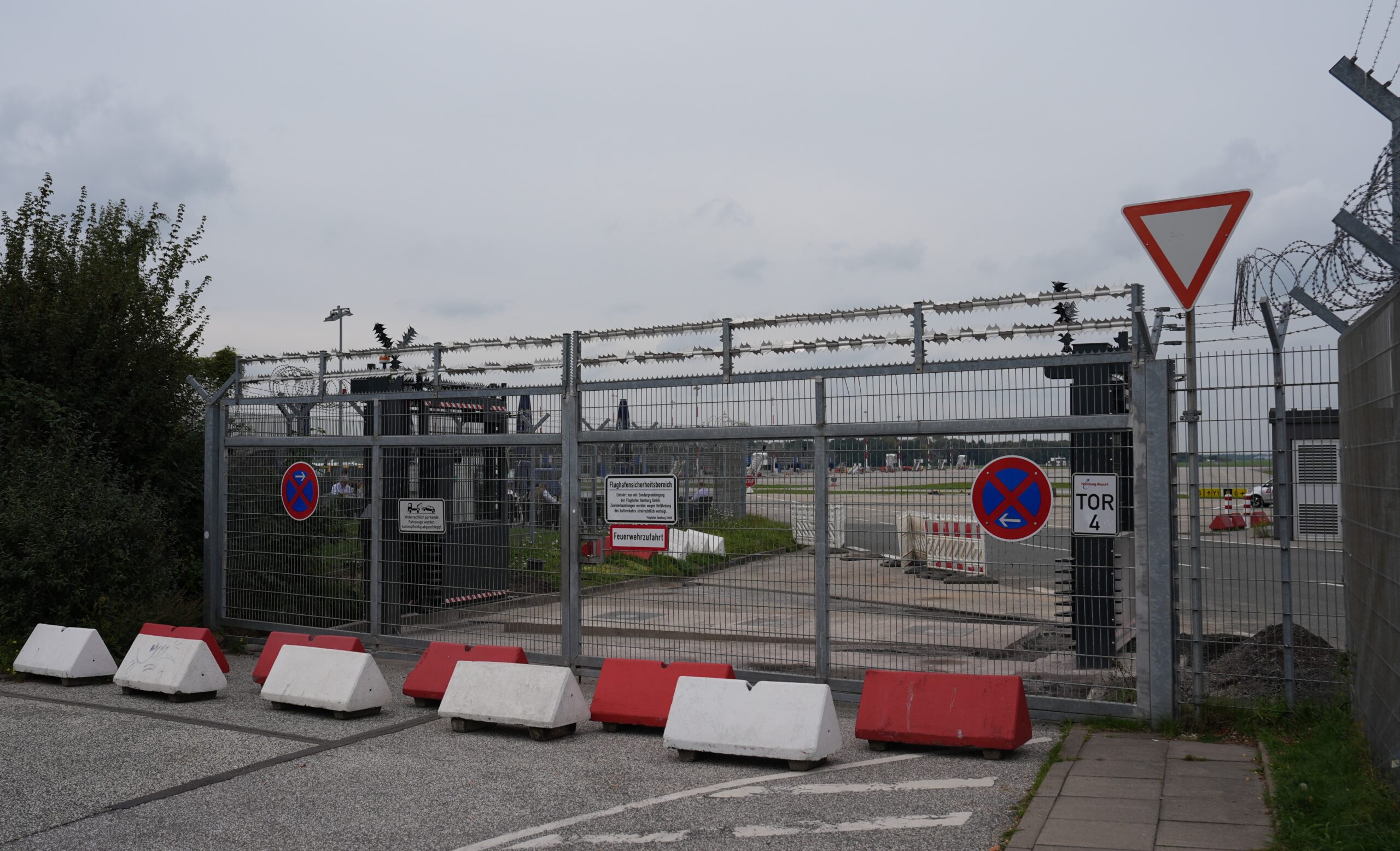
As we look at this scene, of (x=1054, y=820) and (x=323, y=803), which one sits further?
(x=323, y=803)

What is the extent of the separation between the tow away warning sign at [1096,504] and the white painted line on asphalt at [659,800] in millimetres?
2017

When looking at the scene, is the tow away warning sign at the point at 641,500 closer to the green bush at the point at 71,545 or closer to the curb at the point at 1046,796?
the curb at the point at 1046,796

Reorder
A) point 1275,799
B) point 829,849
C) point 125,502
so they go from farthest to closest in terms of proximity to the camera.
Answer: point 125,502 < point 1275,799 < point 829,849

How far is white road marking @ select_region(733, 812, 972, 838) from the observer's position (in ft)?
17.7

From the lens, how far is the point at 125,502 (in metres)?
11.5

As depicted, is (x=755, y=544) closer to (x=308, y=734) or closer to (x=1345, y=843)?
(x=308, y=734)

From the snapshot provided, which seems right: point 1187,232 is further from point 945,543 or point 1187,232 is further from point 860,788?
point 860,788

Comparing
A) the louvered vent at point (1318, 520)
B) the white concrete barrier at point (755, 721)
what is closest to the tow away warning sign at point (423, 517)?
the white concrete barrier at point (755, 721)

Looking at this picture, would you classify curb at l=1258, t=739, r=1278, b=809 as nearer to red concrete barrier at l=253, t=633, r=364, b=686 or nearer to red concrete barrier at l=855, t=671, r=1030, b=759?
red concrete barrier at l=855, t=671, r=1030, b=759

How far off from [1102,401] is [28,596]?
1048cm

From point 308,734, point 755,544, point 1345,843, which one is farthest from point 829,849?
point 308,734

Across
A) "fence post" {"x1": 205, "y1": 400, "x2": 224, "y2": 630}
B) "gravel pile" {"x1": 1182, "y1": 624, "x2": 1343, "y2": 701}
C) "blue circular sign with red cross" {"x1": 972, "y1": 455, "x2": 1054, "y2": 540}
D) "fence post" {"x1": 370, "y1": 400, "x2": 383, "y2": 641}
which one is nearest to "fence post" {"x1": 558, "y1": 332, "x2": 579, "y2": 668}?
"fence post" {"x1": 370, "y1": 400, "x2": 383, "y2": 641}

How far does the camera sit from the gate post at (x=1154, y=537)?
7.18 m

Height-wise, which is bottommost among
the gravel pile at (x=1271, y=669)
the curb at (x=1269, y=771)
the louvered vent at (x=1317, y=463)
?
the curb at (x=1269, y=771)
